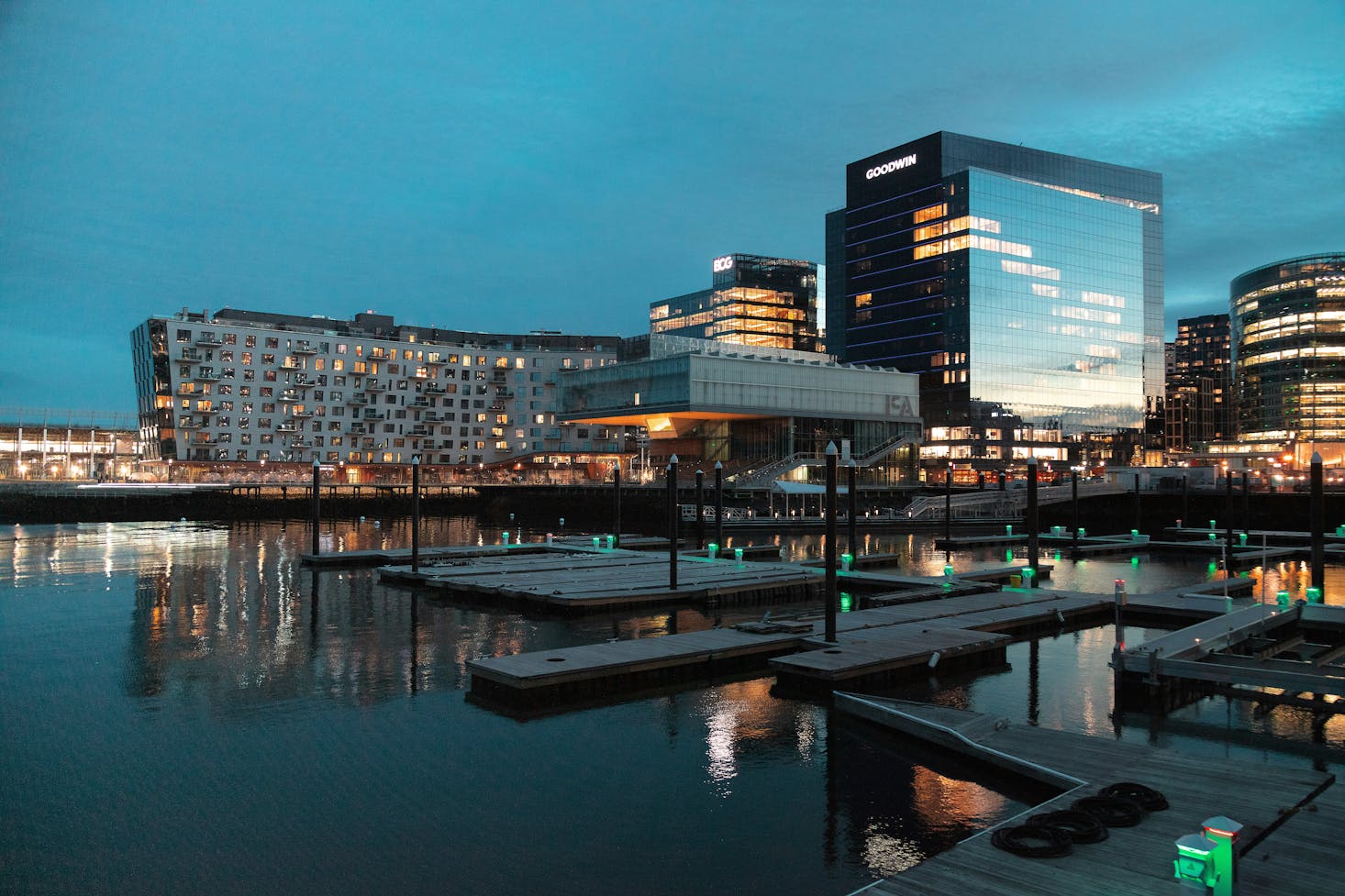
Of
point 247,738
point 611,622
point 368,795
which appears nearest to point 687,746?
point 368,795

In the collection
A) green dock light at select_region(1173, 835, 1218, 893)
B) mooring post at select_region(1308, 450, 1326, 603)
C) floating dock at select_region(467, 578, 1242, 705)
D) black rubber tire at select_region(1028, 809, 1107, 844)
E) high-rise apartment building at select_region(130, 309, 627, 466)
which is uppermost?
high-rise apartment building at select_region(130, 309, 627, 466)

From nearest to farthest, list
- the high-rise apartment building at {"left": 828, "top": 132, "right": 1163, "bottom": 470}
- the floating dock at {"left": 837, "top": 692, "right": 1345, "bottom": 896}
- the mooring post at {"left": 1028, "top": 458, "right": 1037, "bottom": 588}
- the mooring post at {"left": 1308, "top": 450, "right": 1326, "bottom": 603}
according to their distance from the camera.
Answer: the floating dock at {"left": 837, "top": 692, "right": 1345, "bottom": 896} → the mooring post at {"left": 1308, "top": 450, "right": 1326, "bottom": 603} → the mooring post at {"left": 1028, "top": 458, "right": 1037, "bottom": 588} → the high-rise apartment building at {"left": 828, "top": 132, "right": 1163, "bottom": 470}

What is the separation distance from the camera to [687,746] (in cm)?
1842

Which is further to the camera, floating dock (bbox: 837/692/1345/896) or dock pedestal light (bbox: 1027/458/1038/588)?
dock pedestal light (bbox: 1027/458/1038/588)

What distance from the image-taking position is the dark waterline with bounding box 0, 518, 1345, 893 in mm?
12945

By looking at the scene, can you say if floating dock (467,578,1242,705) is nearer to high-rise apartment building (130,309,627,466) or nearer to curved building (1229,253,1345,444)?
high-rise apartment building (130,309,627,466)

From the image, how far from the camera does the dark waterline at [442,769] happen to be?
12.9 metres

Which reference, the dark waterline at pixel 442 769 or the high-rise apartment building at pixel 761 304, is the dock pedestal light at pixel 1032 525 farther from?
the high-rise apartment building at pixel 761 304

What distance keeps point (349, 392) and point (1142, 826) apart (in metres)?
130

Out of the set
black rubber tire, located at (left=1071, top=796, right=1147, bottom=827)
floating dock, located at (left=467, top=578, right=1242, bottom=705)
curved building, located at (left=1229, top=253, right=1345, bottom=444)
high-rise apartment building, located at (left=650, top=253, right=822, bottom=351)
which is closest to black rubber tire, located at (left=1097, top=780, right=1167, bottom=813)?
black rubber tire, located at (left=1071, top=796, right=1147, bottom=827)

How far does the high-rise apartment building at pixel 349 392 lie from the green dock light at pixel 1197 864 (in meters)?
122

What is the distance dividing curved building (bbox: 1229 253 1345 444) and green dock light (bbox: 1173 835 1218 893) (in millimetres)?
206149

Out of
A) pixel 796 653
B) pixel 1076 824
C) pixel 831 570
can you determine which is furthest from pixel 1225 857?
pixel 831 570

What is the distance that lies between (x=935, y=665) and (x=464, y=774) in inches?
533
